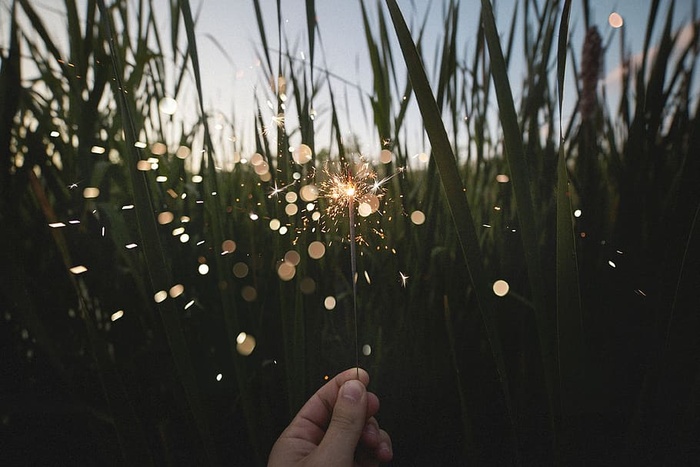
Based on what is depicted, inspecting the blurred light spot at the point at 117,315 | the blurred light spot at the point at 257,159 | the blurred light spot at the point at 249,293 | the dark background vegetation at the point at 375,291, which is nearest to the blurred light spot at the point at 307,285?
the dark background vegetation at the point at 375,291

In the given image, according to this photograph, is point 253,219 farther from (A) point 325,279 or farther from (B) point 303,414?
(B) point 303,414

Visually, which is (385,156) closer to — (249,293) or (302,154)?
(302,154)

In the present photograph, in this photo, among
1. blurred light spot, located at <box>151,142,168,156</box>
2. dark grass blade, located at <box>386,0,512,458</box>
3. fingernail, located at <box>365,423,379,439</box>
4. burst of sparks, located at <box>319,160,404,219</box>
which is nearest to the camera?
dark grass blade, located at <box>386,0,512,458</box>

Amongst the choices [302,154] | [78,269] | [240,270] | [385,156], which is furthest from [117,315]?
[385,156]

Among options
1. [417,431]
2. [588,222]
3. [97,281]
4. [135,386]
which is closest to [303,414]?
[417,431]

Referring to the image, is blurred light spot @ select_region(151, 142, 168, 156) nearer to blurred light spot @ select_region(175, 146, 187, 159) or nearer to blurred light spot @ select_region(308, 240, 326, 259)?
blurred light spot @ select_region(175, 146, 187, 159)

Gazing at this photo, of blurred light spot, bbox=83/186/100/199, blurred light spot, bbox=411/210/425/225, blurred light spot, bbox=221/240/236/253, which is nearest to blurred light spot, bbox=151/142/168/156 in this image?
blurred light spot, bbox=83/186/100/199
